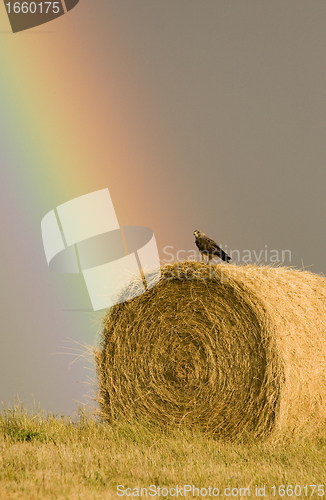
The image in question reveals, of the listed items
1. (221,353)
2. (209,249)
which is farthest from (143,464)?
(209,249)

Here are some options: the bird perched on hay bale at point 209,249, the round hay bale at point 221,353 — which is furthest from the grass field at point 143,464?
the bird perched on hay bale at point 209,249

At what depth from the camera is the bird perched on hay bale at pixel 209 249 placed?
5.34 metres

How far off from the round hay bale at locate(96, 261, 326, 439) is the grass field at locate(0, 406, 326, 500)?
0.25 metres

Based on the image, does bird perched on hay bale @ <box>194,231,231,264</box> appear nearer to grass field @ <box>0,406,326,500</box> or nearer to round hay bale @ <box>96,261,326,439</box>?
round hay bale @ <box>96,261,326,439</box>

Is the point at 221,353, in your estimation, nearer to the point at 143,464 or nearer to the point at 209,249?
the point at 209,249

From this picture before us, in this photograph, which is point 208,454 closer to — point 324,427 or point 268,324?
point 268,324

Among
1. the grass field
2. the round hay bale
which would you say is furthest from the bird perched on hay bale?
the grass field

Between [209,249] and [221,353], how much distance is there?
1.11 m

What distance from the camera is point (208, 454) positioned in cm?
441

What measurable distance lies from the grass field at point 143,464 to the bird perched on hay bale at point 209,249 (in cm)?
185

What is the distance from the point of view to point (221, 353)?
5215mm

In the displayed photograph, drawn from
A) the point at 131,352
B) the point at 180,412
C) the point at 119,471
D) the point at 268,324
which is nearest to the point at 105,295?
the point at 131,352

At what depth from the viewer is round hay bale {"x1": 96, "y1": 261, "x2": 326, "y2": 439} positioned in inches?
191

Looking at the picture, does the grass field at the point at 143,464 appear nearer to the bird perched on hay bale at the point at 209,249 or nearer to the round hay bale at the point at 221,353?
the round hay bale at the point at 221,353
